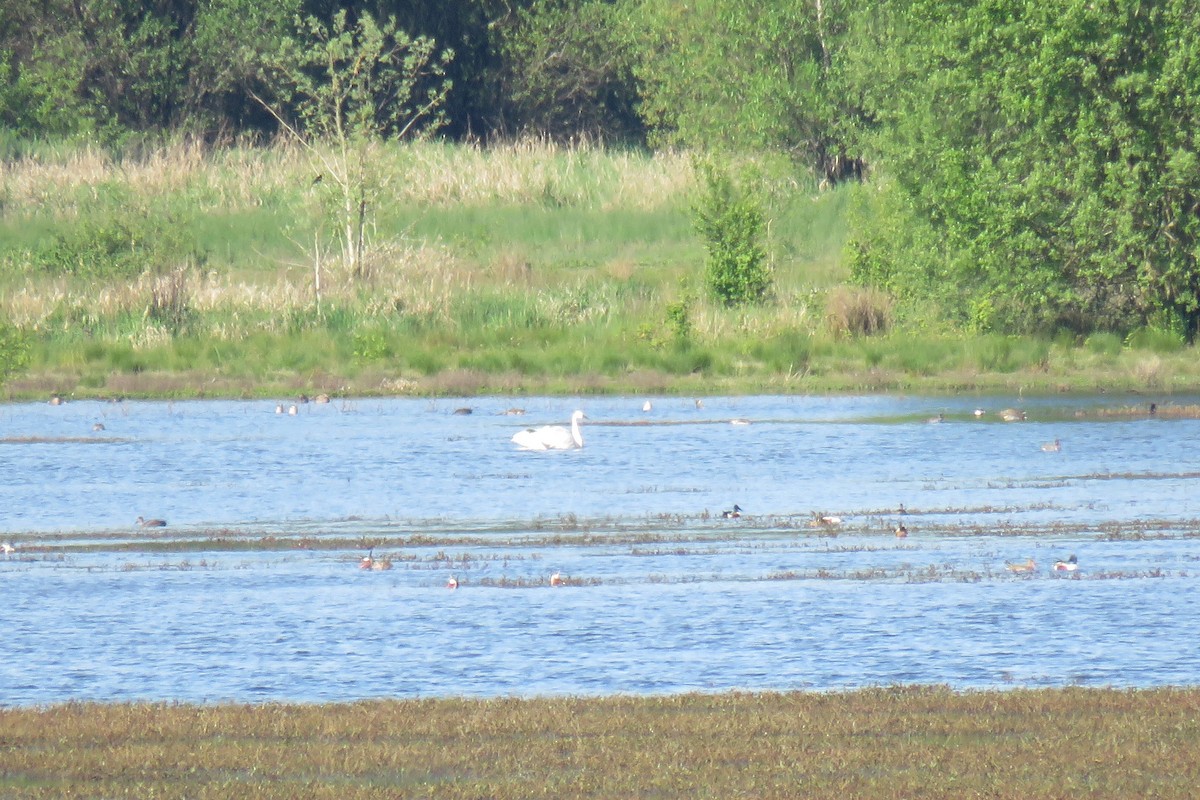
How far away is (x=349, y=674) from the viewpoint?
1187 centimetres

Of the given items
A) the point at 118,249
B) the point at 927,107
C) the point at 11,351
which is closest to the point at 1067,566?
the point at 11,351

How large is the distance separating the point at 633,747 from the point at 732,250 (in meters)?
27.7

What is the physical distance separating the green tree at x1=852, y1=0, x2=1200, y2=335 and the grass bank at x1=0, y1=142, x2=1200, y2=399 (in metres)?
0.98

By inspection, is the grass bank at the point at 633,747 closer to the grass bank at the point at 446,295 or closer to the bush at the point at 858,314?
the grass bank at the point at 446,295

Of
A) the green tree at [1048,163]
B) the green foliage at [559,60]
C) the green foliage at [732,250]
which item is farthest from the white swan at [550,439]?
the green foliage at [559,60]

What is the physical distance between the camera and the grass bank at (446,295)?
107 ft

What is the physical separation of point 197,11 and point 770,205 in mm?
23409

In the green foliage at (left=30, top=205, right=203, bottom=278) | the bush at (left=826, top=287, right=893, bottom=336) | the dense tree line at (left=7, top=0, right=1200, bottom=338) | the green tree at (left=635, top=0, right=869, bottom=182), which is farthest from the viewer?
the green tree at (left=635, top=0, right=869, bottom=182)

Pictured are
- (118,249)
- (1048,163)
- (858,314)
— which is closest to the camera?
(1048,163)

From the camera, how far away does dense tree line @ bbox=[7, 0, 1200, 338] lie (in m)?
31.2

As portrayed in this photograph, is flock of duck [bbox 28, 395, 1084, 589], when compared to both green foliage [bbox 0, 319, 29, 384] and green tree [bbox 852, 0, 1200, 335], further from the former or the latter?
green tree [bbox 852, 0, 1200, 335]

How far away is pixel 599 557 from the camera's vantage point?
52.2 feet

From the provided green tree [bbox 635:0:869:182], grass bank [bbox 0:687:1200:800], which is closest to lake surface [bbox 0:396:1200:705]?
grass bank [bbox 0:687:1200:800]

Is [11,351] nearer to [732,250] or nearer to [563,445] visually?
[563,445]
